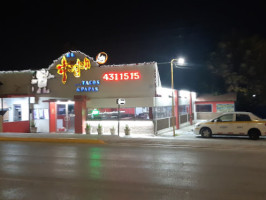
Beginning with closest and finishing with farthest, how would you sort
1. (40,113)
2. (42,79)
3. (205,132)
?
(205,132)
(42,79)
(40,113)

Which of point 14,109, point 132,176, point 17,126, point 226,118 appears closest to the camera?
point 132,176

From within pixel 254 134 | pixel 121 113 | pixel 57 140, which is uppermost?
pixel 121 113

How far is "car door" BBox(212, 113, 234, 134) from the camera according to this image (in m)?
17.9

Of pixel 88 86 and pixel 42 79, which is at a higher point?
pixel 42 79

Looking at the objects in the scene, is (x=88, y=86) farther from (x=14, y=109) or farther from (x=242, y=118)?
(x=242, y=118)

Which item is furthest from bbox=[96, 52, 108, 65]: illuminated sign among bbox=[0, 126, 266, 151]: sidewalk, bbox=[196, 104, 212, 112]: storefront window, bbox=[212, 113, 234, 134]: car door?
bbox=[196, 104, 212, 112]: storefront window

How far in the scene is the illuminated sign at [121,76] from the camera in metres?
Answer: 20.9

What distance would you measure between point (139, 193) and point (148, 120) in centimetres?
1392

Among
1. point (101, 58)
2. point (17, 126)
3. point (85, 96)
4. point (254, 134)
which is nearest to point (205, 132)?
point (254, 134)

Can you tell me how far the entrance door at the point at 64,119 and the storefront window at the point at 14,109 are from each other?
9.00 feet

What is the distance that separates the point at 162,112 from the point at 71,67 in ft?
24.3

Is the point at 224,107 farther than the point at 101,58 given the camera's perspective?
Yes

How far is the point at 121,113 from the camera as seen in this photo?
21.5 metres

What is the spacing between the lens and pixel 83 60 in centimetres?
2216
